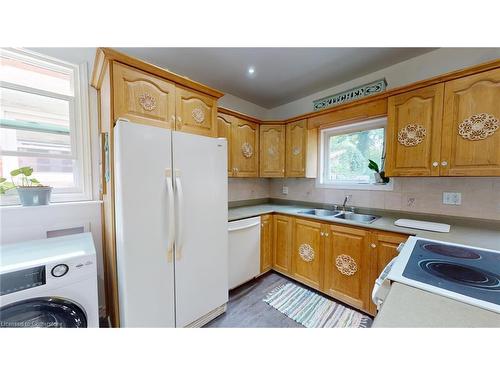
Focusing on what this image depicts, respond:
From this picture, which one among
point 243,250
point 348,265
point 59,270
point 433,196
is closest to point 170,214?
point 59,270

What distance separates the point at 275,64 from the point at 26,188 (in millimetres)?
2341

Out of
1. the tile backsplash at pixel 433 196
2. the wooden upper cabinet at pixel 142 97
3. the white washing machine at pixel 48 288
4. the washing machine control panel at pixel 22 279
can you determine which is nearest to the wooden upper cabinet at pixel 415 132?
the tile backsplash at pixel 433 196

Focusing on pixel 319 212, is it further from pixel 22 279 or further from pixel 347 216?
pixel 22 279

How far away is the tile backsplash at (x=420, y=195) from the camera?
151 cm

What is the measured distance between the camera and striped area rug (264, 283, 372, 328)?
64.4 inches

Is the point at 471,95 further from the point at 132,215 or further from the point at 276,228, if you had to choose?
the point at 132,215

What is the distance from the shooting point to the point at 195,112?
5.32 ft

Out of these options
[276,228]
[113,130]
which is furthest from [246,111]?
[113,130]

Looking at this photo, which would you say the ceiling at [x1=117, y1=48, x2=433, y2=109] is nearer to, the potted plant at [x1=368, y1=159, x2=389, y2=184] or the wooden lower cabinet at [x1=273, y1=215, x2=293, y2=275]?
the potted plant at [x1=368, y1=159, x2=389, y2=184]

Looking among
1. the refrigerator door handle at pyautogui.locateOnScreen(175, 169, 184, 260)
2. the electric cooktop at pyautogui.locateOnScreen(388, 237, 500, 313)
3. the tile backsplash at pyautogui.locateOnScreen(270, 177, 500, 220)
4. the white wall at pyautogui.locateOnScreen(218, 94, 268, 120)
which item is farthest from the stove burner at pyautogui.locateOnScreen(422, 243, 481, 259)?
the white wall at pyautogui.locateOnScreen(218, 94, 268, 120)

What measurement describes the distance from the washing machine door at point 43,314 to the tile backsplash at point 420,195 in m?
1.89

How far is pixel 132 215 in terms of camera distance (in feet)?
3.86

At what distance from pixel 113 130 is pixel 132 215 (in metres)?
0.58
